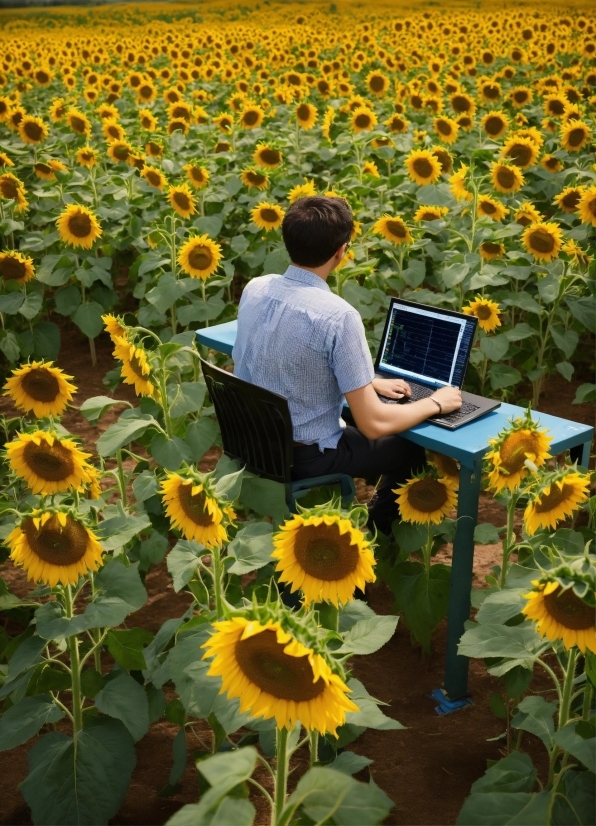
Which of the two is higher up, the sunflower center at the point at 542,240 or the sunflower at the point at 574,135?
the sunflower at the point at 574,135

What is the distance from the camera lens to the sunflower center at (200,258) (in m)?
4.76

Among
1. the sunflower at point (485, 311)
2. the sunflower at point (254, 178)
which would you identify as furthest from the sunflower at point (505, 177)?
the sunflower at point (254, 178)

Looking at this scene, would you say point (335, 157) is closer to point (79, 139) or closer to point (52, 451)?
point (79, 139)

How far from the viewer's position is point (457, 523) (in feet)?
9.75

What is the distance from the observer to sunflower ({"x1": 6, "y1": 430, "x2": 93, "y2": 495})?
8.32 ft

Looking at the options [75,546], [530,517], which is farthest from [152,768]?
[530,517]

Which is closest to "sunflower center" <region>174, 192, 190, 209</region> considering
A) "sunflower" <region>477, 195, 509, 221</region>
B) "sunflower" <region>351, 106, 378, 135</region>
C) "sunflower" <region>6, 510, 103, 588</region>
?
"sunflower" <region>477, 195, 509, 221</region>

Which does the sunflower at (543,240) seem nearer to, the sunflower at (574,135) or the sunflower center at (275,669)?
the sunflower at (574,135)

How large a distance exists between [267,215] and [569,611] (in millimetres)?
3984

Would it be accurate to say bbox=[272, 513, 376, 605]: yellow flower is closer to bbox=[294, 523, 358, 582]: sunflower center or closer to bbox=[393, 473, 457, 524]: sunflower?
bbox=[294, 523, 358, 582]: sunflower center

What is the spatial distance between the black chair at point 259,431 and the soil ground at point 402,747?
2.17ft

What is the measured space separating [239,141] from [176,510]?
6.68 meters

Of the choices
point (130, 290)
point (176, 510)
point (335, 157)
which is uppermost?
point (176, 510)

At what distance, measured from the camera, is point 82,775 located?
246 cm
